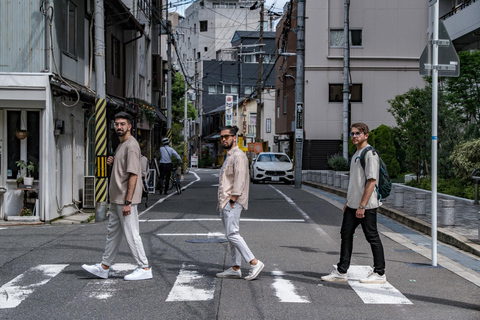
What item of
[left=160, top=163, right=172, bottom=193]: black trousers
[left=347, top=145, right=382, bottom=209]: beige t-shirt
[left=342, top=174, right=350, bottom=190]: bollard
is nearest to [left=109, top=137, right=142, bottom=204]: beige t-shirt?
[left=347, top=145, right=382, bottom=209]: beige t-shirt

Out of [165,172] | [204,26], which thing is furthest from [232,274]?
[204,26]

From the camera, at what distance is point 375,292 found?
22.3ft

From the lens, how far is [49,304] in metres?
6.22

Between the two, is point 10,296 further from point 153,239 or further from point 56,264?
point 153,239

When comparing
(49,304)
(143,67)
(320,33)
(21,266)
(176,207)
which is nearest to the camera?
(49,304)

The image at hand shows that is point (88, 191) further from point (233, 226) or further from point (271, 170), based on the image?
point (271, 170)

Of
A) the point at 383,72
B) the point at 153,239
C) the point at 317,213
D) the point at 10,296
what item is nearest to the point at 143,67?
the point at 383,72

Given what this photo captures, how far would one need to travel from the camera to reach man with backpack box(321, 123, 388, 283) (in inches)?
277

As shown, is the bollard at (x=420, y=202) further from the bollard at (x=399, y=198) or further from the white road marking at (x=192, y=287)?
the white road marking at (x=192, y=287)

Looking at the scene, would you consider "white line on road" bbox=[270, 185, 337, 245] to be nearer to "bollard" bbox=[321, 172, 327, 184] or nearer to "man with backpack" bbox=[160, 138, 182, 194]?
"man with backpack" bbox=[160, 138, 182, 194]

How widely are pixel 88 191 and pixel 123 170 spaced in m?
9.15

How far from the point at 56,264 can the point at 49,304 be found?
231cm

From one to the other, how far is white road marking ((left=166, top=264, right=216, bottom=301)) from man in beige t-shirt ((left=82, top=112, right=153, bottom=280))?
1.59ft

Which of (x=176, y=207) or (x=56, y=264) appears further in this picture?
(x=176, y=207)
